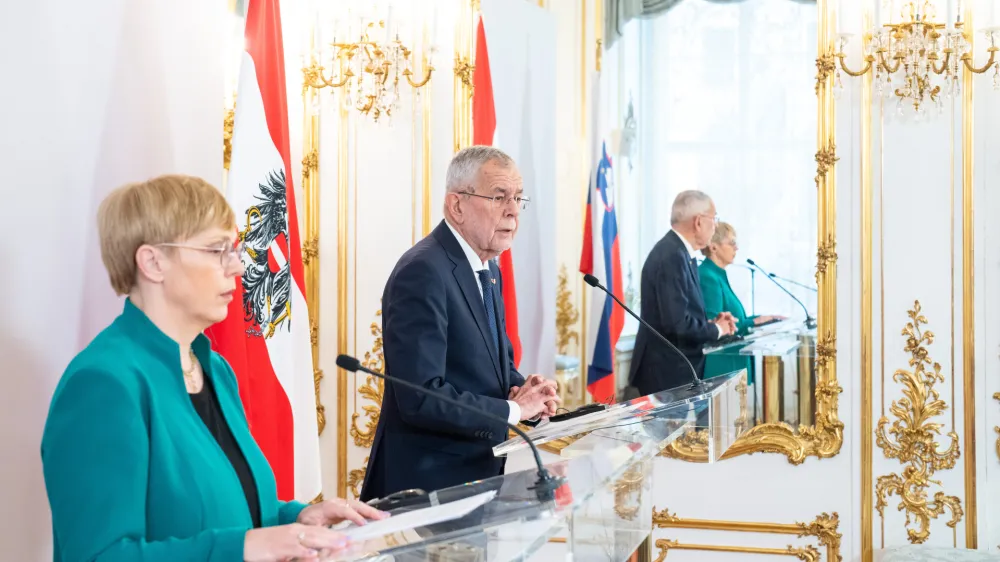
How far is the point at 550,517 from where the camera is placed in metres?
1.40

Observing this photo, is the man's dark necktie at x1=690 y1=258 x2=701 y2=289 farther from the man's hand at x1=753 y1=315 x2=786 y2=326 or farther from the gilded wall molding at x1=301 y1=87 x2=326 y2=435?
the gilded wall molding at x1=301 y1=87 x2=326 y2=435

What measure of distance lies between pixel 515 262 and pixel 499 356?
1747mm

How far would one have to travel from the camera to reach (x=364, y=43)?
3.94m

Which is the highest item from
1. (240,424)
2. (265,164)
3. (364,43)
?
(364,43)

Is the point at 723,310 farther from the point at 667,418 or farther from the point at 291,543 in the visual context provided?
the point at 291,543

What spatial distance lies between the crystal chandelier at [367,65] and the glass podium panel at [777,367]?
1.85 metres

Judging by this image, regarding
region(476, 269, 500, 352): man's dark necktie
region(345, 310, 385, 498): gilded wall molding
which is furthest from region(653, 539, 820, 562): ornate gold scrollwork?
region(476, 269, 500, 352): man's dark necktie

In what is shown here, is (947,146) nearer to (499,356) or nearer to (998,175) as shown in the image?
(998,175)

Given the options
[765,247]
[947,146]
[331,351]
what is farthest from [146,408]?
[947,146]

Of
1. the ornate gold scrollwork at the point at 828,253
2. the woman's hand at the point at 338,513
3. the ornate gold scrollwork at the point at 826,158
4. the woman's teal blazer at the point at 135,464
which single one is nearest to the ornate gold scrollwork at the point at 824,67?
the ornate gold scrollwork at the point at 826,158

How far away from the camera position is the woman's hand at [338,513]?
145 centimetres

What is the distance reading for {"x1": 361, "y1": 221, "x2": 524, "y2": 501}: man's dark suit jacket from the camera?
229 centimetres

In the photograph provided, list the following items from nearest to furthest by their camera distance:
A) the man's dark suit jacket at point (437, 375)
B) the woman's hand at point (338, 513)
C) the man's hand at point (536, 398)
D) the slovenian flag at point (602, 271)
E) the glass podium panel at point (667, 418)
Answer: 1. the woman's hand at point (338, 513)
2. the glass podium panel at point (667, 418)
3. the man's dark suit jacket at point (437, 375)
4. the man's hand at point (536, 398)
5. the slovenian flag at point (602, 271)

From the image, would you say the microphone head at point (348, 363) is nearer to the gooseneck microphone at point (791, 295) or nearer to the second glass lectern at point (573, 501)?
the second glass lectern at point (573, 501)
